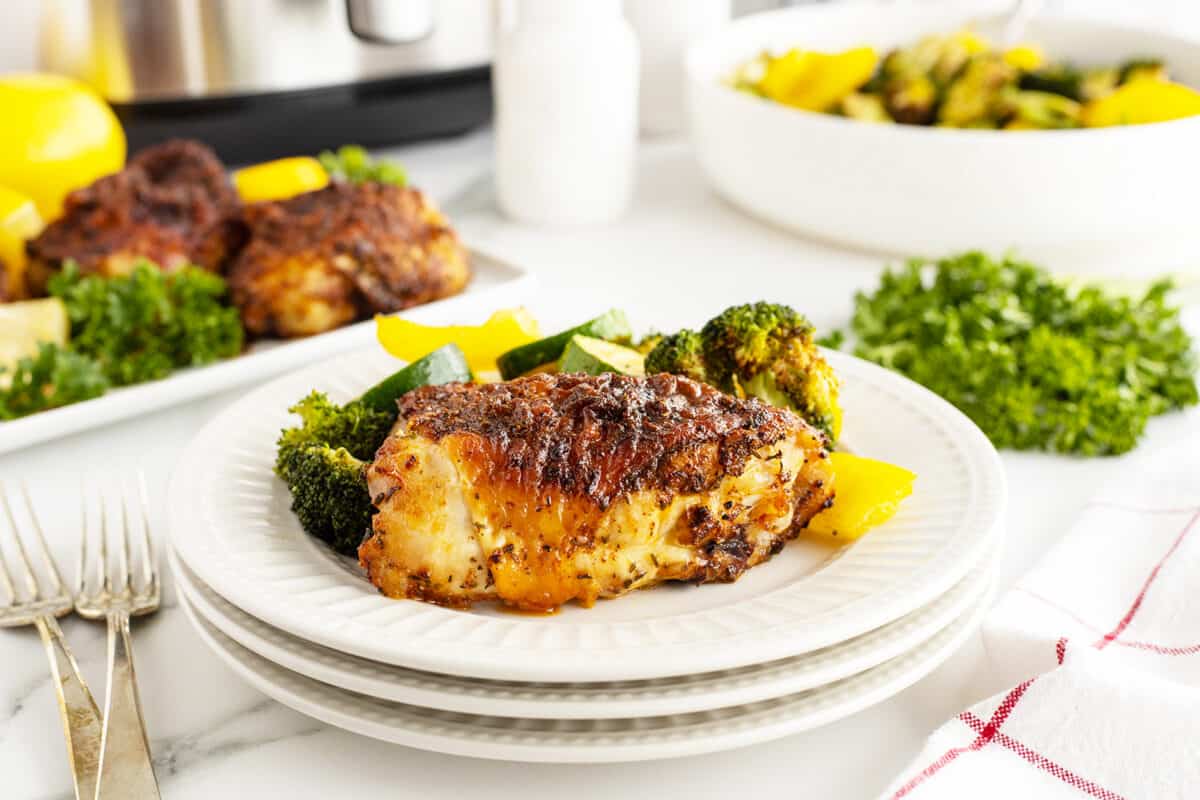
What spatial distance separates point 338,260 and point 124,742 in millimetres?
1482

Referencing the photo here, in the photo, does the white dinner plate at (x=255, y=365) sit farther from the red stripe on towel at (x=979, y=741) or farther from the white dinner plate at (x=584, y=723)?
the red stripe on towel at (x=979, y=741)

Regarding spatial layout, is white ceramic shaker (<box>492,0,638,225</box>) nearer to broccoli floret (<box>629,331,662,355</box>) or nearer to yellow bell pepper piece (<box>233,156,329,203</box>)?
yellow bell pepper piece (<box>233,156,329,203</box>)

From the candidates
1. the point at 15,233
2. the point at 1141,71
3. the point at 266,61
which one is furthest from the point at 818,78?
the point at 15,233

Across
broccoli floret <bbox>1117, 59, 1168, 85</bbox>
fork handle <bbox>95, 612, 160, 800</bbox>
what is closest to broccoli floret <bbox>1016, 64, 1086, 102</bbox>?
broccoli floret <bbox>1117, 59, 1168, 85</bbox>

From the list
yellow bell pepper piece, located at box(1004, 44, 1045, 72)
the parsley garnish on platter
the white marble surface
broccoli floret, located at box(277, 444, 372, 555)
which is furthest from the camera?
yellow bell pepper piece, located at box(1004, 44, 1045, 72)

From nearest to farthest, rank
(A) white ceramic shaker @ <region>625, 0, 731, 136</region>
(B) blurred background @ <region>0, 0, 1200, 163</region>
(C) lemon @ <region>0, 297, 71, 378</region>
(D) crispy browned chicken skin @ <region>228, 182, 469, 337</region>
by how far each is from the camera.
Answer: (C) lemon @ <region>0, 297, 71, 378</region> < (D) crispy browned chicken skin @ <region>228, 182, 469, 337</region> < (B) blurred background @ <region>0, 0, 1200, 163</region> < (A) white ceramic shaker @ <region>625, 0, 731, 136</region>

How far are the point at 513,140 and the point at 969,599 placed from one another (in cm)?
235

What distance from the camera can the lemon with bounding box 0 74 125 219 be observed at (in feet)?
10.3

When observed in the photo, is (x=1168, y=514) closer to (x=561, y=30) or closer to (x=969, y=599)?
(x=969, y=599)

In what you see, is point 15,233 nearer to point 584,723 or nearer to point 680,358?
point 680,358

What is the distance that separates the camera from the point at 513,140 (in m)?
3.52

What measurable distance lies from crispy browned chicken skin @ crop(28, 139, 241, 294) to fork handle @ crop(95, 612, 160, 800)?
54.8 inches

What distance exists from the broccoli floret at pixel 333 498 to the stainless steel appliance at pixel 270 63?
6.31ft

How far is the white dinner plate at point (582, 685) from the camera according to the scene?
1.27m
